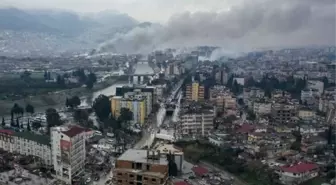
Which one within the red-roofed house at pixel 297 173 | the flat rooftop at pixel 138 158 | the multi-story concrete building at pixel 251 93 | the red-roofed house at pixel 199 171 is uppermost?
the flat rooftop at pixel 138 158

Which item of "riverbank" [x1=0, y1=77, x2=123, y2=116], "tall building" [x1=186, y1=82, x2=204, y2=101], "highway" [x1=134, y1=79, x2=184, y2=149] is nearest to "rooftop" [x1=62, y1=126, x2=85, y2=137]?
"highway" [x1=134, y1=79, x2=184, y2=149]

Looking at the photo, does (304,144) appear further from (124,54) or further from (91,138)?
(124,54)

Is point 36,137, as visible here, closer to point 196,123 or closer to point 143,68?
point 196,123

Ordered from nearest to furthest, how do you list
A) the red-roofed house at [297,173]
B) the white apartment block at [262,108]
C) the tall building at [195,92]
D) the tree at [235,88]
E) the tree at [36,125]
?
the red-roofed house at [297,173] → the tree at [36,125] → the white apartment block at [262,108] → the tall building at [195,92] → the tree at [235,88]

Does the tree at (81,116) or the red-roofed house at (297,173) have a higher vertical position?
the tree at (81,116)

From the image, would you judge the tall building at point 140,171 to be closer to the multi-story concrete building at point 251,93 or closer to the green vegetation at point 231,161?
the green vegetation at point 231,161

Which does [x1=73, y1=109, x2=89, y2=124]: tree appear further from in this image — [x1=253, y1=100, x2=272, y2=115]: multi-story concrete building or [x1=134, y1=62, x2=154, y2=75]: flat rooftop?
[x1=134, y1=62, x2=154, y2=75]: flat rooftop

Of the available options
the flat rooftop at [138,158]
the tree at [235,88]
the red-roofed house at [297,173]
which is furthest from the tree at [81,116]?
the flat rooftop at [138,158]
